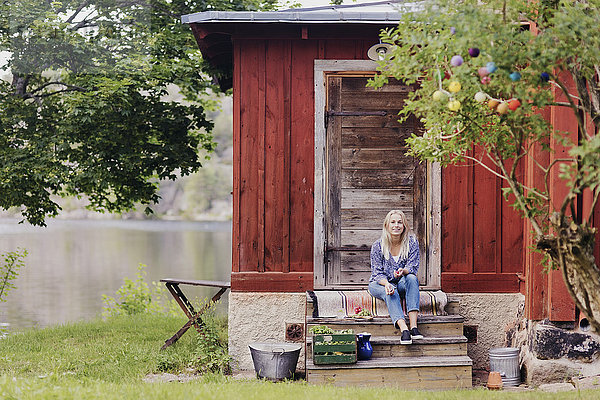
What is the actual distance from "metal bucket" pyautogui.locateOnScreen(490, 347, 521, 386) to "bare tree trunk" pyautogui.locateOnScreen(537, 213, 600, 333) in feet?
7.52

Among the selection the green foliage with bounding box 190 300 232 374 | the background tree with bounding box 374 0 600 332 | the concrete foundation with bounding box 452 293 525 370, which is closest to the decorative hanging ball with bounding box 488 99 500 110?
the background tree with bounding box 374 0 600 332

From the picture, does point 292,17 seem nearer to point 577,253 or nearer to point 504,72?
point 504,72

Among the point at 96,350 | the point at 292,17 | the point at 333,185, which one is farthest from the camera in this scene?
the point at 96,350

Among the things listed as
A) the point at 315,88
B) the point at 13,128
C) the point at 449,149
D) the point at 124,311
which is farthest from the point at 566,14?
the point at 124,311

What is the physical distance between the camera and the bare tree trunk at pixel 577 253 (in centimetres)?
445

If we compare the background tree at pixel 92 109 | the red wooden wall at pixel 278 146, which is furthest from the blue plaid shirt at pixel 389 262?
the background tree at pixel 92 109

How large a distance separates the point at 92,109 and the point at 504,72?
7373mm

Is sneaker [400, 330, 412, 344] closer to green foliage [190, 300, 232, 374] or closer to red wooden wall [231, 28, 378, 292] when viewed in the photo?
red wooden wall [231, 28, 378, 292]

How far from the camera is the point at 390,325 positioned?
6.83 meters

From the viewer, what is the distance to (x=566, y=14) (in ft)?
14.6

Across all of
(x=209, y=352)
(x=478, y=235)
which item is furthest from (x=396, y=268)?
(x=209, y=352)

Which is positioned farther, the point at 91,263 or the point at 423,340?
the point at 91,263

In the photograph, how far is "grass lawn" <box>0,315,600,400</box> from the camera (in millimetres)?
5273

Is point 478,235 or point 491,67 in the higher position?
point 491,67
